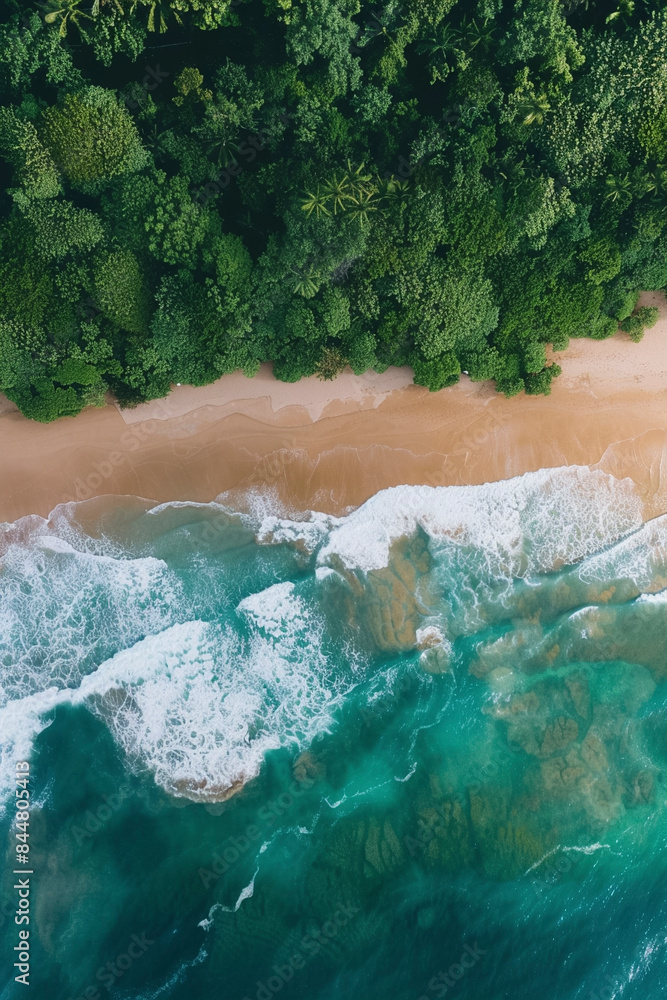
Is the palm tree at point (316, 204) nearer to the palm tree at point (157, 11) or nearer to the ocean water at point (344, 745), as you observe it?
the palm tree at point (157, 11)

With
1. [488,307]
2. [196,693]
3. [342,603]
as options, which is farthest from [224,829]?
[488,307]

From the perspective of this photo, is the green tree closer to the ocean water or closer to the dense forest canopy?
the dense forest canopy

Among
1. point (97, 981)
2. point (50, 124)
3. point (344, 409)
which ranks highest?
point (50, 124)

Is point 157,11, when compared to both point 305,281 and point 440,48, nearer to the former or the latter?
point 440,48

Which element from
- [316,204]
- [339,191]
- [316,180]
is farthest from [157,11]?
[339,191]

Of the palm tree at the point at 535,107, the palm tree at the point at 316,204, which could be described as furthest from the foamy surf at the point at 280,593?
the palm tree at the point at 535,107

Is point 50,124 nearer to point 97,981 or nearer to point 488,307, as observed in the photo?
point 488,307
